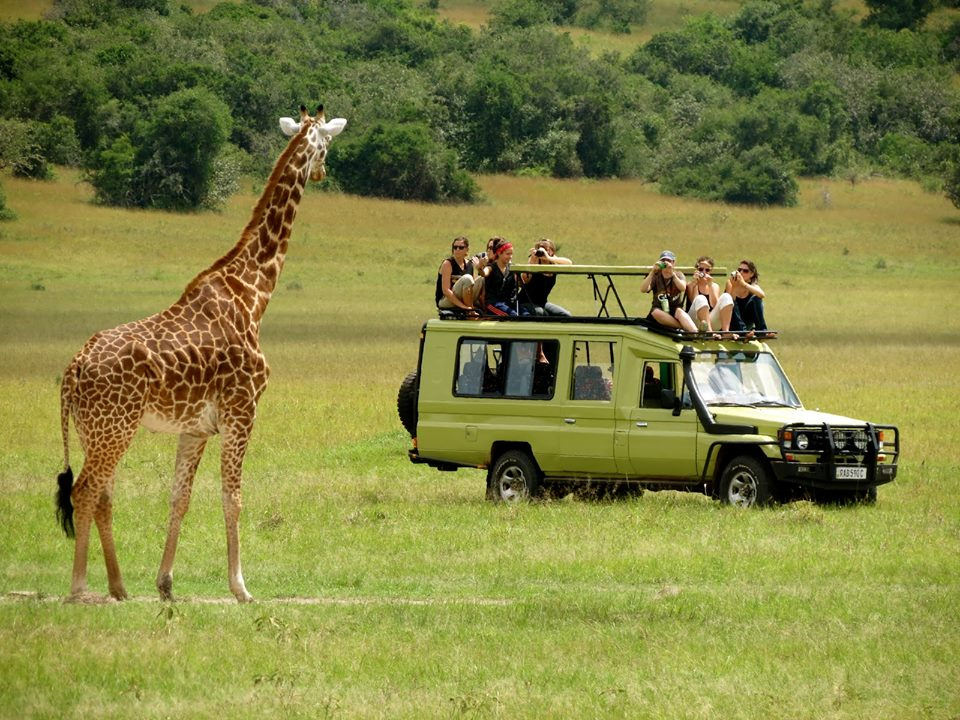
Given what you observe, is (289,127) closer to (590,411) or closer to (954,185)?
(590,411)

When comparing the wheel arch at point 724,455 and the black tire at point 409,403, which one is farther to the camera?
the black tire at point 409,403

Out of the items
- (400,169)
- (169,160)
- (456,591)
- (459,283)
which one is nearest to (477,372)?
(459,283)

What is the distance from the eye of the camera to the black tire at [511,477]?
17.7 m

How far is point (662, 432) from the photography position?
1703 cm

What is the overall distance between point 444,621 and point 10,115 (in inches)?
2512

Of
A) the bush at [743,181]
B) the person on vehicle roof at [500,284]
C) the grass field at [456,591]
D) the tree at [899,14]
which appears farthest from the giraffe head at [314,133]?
the tree at [899,14]

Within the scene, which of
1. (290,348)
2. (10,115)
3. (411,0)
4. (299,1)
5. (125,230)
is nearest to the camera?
(290,348)

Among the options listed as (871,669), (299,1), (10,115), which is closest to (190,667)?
(871,669)

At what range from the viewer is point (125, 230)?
5888 centimetres

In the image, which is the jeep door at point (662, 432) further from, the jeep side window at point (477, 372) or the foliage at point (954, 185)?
the foliage at point (954, 185)

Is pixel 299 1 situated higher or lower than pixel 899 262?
higher

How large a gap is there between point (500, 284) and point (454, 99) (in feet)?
223

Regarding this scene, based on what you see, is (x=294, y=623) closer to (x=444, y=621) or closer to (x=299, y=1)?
(x=444, y=621)

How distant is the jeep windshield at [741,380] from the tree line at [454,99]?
159ft
